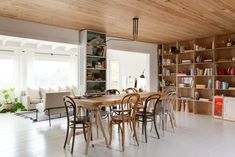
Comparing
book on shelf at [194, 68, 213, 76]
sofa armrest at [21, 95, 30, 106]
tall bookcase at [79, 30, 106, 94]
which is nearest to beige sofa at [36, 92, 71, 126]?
tall bookcase at [79, 30, 106, 94]

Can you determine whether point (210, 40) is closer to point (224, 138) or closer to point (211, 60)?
point (211, 60)

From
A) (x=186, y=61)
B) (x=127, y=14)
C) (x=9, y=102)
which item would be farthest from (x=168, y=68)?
(x=9, y=102)

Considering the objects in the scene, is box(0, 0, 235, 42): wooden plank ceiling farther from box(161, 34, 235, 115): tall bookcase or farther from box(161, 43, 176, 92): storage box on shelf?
box(161, 43, 176, 92): storage box on shelf

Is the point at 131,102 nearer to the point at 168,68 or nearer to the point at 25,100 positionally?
the point at 168,68

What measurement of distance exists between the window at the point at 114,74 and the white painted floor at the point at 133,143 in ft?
17.9

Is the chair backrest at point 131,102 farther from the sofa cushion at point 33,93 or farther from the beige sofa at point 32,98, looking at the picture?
the sofa cushion at point 33,93

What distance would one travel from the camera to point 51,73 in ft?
30.1

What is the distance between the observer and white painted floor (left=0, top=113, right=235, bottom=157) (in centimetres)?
331

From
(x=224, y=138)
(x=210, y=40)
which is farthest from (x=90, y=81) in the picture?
(x=210, y=40)

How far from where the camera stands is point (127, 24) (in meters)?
4.93

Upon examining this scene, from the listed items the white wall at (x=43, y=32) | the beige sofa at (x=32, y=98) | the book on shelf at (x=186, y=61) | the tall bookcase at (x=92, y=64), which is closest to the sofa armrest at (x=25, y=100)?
the beige sofa at (x=32, y=98)

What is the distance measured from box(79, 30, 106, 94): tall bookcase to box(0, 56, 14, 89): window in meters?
3.91

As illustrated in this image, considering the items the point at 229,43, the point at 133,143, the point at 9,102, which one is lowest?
the point at 133,143

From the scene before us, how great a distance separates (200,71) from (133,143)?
4009 mm
